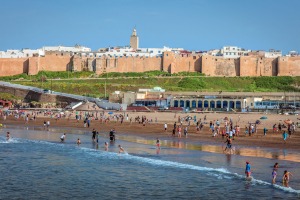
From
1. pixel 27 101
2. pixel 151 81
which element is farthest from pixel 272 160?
pixel 151 81

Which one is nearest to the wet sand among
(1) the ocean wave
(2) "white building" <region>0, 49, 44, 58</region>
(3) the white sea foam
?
(1) the ocean wave

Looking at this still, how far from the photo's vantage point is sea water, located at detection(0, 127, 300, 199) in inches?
595

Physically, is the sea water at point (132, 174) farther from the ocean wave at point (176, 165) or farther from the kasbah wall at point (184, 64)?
the kasbah wall at point (184, 64)

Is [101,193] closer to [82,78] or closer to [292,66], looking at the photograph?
[82,78]

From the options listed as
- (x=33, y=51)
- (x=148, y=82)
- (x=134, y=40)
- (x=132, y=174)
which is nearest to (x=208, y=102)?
(x=148, y=82)

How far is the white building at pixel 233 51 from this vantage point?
88.9 metres

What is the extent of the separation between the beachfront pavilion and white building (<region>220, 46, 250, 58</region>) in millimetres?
40497

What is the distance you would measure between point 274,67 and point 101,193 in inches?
2428

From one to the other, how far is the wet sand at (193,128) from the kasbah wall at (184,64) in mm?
29351

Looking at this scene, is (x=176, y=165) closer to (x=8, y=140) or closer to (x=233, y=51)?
(x=8, y=140)

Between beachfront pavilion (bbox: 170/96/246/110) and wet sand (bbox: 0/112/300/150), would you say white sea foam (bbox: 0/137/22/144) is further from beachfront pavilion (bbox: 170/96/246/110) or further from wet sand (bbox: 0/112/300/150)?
beachfront pavilion (bbox: 170/96/246/110)

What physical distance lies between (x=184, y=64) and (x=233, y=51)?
2164cm

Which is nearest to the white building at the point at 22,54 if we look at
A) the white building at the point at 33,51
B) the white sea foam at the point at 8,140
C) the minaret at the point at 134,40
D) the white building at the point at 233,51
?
the white building at the point at 33,51

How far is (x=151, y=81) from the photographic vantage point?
65.1 metres
